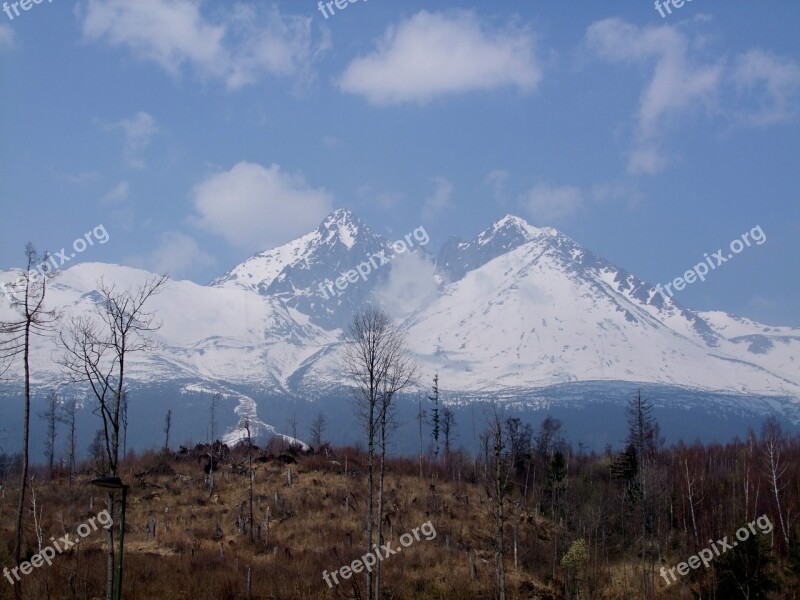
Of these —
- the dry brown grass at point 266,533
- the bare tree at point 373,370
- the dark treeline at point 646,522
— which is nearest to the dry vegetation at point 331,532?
the dry brown grass at point 266,533

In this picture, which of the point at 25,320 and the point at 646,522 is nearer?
the point at 25,320

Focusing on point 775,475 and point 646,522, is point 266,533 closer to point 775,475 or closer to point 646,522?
point 646,522


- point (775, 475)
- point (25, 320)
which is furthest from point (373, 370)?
point (775, 475)

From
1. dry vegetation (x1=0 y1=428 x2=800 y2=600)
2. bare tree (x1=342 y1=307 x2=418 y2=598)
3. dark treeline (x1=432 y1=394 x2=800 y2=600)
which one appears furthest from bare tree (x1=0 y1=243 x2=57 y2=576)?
dark treeline (x1=432 y1=394 x2=800 y2=600)

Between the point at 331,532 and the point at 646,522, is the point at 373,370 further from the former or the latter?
the point at 646,522

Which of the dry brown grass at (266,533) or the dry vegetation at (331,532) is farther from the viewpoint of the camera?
the dry vegetation at (331,532)

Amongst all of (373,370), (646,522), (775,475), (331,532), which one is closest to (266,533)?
(331,532)

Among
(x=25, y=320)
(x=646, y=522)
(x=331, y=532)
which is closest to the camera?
(x=25, y=320)

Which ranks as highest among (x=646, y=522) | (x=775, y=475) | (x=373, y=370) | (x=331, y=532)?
(x=373, y=370)

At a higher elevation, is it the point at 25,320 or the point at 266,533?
the point at 25,320

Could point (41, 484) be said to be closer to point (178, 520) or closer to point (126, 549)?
point (178, 520)

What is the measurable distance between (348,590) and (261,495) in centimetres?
1884

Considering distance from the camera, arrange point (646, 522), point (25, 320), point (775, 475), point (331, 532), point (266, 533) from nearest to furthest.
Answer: point (25, 320)
point (266, 533)
point (331, 532)
point (646, 522)
point (775, 475)

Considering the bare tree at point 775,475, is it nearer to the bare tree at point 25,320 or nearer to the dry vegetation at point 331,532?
the dry vegetation at point 331,532
